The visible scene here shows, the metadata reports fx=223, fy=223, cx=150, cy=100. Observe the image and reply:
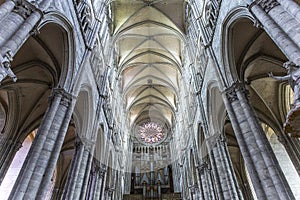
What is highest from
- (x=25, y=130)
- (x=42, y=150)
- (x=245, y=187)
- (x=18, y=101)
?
(x=18, y=101)

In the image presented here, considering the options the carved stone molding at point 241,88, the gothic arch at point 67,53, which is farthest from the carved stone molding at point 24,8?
the carved stone molding at point 241,88

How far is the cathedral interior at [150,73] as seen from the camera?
5758mm

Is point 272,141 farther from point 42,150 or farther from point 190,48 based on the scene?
point 42,150

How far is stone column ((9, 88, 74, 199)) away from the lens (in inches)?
226

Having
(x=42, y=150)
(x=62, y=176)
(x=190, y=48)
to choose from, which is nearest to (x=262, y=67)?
(x=190, y=48)

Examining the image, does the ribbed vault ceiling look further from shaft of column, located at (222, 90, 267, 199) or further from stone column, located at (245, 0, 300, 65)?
stone column, located at (245, 0, 300, 65)

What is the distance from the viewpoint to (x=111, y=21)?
680 inches

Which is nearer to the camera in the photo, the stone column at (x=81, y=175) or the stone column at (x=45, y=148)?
the stone column at (x=45, y=148)

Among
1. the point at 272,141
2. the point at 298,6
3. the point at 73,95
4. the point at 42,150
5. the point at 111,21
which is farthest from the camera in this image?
the point at 111,21

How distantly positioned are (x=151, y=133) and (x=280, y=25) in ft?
84.6

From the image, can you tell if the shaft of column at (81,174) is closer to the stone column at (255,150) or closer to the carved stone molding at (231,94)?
the stone column at (255,150)

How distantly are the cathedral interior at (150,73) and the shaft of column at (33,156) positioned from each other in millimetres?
29

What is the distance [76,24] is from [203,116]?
806cm

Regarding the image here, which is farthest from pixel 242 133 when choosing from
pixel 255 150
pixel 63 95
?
pixel 63 95
